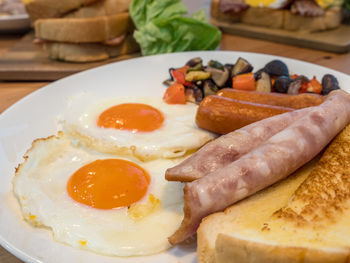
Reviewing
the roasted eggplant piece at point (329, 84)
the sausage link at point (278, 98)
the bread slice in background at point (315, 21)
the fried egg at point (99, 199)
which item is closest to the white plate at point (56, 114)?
the fried egg at point (99, 199)

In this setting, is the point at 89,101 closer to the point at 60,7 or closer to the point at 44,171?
the point at 44,171

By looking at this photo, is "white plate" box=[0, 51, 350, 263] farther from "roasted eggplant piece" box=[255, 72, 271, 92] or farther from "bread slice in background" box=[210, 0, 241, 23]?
"bread slice in background" box=[210, 0, 241, 23]

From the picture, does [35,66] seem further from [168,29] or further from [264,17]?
[264,17]

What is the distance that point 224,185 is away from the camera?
173 cm

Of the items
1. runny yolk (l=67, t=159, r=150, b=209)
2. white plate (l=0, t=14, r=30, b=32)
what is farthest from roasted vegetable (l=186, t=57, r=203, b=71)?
white plate (l=0, t=14, r=30, b=32)

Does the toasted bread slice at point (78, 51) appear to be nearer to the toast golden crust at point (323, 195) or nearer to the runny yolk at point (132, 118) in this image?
the runny yolk at point (132, 118)

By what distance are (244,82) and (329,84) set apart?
68cm

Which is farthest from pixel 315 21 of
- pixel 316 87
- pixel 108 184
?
pixel 108 184

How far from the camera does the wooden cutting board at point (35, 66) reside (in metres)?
4.06

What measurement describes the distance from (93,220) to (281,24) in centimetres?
432

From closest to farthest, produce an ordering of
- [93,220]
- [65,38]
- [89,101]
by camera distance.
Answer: [93,220], [89,101], [65,38]

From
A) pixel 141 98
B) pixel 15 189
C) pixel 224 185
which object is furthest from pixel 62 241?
pixel 141 98

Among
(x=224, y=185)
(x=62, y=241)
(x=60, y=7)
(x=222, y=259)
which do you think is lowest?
(x=62, y=241)

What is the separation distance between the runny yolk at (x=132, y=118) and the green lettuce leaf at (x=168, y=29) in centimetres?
162
